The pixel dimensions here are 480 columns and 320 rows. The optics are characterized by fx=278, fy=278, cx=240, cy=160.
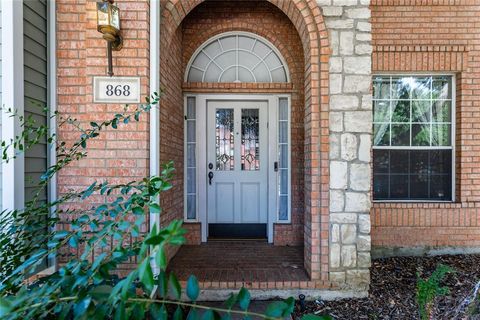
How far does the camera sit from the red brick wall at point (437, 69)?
3.54 m

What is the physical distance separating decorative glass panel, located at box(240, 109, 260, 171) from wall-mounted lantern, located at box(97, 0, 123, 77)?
1980 millimetres

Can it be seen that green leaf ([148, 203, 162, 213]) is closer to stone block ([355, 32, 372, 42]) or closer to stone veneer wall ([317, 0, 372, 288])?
stone veneer wall ([317, 0, 372, 288])

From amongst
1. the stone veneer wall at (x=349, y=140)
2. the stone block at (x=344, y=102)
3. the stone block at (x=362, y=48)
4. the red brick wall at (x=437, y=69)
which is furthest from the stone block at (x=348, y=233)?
the stone block at (x=362, y=48)

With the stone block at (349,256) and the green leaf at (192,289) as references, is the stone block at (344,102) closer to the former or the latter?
the stone block at (349,256)

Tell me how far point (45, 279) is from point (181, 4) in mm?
2548

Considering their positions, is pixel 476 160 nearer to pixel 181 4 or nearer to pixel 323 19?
pixel 323 19

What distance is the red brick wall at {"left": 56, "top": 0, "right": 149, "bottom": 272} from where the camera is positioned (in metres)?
2.36

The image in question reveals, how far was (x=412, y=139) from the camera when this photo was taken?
148 inches

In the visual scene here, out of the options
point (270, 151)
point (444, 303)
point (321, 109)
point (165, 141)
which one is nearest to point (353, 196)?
point (321, 109)

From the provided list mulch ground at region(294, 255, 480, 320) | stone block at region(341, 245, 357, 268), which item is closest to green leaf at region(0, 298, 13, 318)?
mulch ground at region(294, 255, 480, 320)

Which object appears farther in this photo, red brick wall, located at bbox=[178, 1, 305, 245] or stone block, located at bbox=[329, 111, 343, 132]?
red brick wall, located at bbox=[178, 1, 305, 245]

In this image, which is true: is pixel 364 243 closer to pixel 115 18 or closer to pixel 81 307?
pixel 81 307

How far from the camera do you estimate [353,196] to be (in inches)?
101

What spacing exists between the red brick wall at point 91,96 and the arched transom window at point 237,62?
4.73ft
